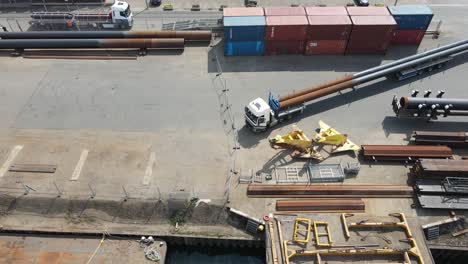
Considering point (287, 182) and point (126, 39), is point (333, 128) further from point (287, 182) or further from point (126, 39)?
point (126, 39)

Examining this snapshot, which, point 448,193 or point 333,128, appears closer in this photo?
point 448,193

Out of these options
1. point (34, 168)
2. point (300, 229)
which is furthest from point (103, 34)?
point (300, 229)

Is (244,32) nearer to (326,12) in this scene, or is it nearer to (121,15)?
(326,12)

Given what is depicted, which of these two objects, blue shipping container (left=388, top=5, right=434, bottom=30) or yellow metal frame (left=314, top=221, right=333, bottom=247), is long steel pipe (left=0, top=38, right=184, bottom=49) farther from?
yellow metal frame (left=314, top=221, right=333, bottom=247)

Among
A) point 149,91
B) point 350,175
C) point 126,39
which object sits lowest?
point 350,175

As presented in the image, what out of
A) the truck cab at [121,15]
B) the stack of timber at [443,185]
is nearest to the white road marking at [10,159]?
the truck cab at [121,15]

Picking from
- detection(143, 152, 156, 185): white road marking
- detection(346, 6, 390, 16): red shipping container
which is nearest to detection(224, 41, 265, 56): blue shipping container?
detection(346, 6, 390, 16): red shipping container

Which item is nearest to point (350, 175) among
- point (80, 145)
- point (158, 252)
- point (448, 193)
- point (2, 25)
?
point (448, 193)
